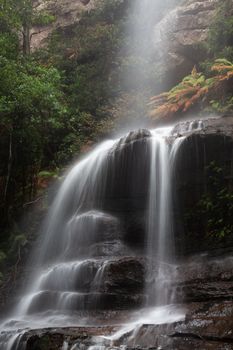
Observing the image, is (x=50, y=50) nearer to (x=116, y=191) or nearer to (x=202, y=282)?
(x=116, y=191)

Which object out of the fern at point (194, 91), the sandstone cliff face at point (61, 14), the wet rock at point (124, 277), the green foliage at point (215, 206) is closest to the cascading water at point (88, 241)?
the wet rock at point (124, 277)

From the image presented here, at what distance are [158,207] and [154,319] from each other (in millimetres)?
3792

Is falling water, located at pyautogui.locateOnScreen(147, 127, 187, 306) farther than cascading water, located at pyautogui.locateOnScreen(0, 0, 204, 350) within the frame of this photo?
Yes

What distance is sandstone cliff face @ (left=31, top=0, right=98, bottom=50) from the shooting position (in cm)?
2383

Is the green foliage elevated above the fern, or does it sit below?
below

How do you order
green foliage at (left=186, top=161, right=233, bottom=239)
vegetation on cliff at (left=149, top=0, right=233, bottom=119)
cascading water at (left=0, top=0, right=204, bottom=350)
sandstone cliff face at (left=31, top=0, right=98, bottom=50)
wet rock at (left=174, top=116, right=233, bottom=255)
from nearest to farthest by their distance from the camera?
cascading water at (left=0, top=0, right=204, bottom=350), green foliage at (left=186, top=161, right=233, bottom=239), wet rock at (left=174, top=116, right=233, bottom=255), vegetation on cliff at (left=149, top=0, right=233, bottom=119), sandstone cliff face at (left=31, top=0, right=98, bottom=50)

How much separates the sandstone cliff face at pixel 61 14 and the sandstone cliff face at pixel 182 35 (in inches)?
235

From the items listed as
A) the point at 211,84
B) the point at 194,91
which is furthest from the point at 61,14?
the point at 211,84

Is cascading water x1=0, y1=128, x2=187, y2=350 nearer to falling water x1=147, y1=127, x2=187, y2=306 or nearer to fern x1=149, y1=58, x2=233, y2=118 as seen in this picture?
falling water x1=147, y1=127, x2=187, y2=306

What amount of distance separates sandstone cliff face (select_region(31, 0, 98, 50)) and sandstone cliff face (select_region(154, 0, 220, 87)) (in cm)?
598

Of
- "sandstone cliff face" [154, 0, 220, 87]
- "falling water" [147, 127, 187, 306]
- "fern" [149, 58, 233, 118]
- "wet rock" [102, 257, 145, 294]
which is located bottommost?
"wet rock" [102, 257, 145, 294]

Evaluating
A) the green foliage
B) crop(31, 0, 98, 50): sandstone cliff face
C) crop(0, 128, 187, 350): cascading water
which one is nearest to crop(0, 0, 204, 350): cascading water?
crop(0, 128, 187, 350): cascading water

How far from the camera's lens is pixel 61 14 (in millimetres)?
25109

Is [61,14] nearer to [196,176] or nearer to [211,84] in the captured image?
[211,84]
